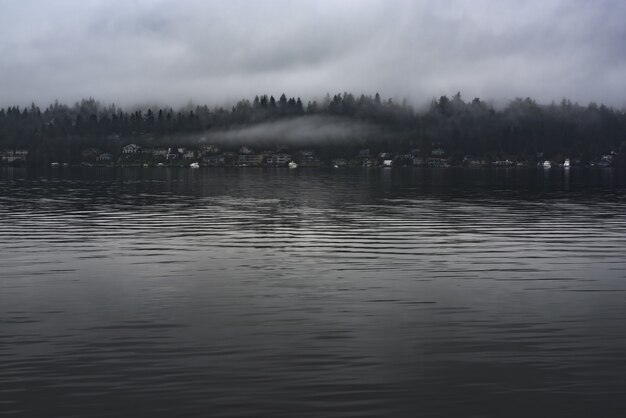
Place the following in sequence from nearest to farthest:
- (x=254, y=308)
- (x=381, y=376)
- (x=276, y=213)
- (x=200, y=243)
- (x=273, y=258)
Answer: (x=381, y=376) < (x=254, y=308) < (x=273, y=258) < (x=200, y=243) < (x=276, y=213)

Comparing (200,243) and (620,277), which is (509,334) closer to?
(620,277)

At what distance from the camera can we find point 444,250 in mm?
44469

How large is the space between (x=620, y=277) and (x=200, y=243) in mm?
28755

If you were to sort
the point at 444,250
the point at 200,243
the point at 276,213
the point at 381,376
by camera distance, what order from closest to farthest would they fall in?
1. the point at 381,376
2. the point at 444,250
3. the point at 200,243
4. the point at 276,213

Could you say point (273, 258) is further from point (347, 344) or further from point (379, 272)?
point (347, 344)

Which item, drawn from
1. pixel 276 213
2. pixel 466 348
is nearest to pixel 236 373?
pixel 466 348

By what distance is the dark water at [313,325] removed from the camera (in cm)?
1789

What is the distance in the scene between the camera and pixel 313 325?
25000 millimetres

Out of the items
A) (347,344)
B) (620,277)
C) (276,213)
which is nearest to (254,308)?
(347,344)

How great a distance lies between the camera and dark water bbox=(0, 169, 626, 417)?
17891 millimetres

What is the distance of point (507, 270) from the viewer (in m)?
36.6

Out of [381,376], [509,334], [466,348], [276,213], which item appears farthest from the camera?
[276,213]

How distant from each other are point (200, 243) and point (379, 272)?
691 inches

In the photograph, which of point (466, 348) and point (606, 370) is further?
point (466, 348)
